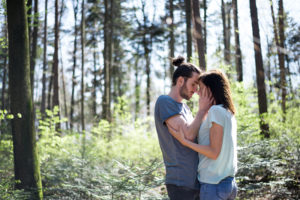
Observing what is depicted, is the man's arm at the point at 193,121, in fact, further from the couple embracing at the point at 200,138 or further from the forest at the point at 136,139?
the forest at the point at 136,139

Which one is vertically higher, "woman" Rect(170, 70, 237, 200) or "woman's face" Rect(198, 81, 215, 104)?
"woman's face" Rect(198, 81, 215, 104)

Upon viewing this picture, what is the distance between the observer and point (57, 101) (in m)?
12.8

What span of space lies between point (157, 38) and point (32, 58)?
9.57m

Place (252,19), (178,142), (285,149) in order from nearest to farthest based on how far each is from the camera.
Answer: (178,142) → (285,149) → (252,19)

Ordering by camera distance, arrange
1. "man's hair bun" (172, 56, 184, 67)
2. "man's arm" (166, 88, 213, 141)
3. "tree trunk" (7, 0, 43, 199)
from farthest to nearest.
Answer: "tree trunk" (7, 0, 43, 199)
"man's hair bun" (172, 56, 184, 67)
"man's arm" (166, 88, 213, 141)

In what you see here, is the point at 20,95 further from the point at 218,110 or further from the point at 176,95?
the point at 218,110

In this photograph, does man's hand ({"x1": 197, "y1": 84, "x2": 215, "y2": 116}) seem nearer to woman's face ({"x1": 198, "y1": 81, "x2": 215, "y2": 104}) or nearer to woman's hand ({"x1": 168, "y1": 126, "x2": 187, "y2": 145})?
woman's face ({"x1": 198, "y1": 81, "x2": 215, "y2": 104})

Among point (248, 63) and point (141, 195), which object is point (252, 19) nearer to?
point (248, 63)

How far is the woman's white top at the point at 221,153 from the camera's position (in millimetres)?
2305

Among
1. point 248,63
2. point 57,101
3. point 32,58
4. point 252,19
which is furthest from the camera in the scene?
point 57,101

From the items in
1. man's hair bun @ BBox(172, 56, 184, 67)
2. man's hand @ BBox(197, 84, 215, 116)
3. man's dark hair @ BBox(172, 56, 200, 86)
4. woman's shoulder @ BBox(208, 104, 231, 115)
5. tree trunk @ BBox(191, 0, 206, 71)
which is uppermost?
tree trunk @ BBox(191, 0, 206, 71)

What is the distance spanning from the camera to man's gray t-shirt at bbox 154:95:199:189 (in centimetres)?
245

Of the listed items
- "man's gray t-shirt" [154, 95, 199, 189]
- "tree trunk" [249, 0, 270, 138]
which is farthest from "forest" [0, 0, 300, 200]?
"man's gray t-shirt" [154, 95, 199, 189]

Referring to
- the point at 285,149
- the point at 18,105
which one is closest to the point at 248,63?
the point at 285,149
